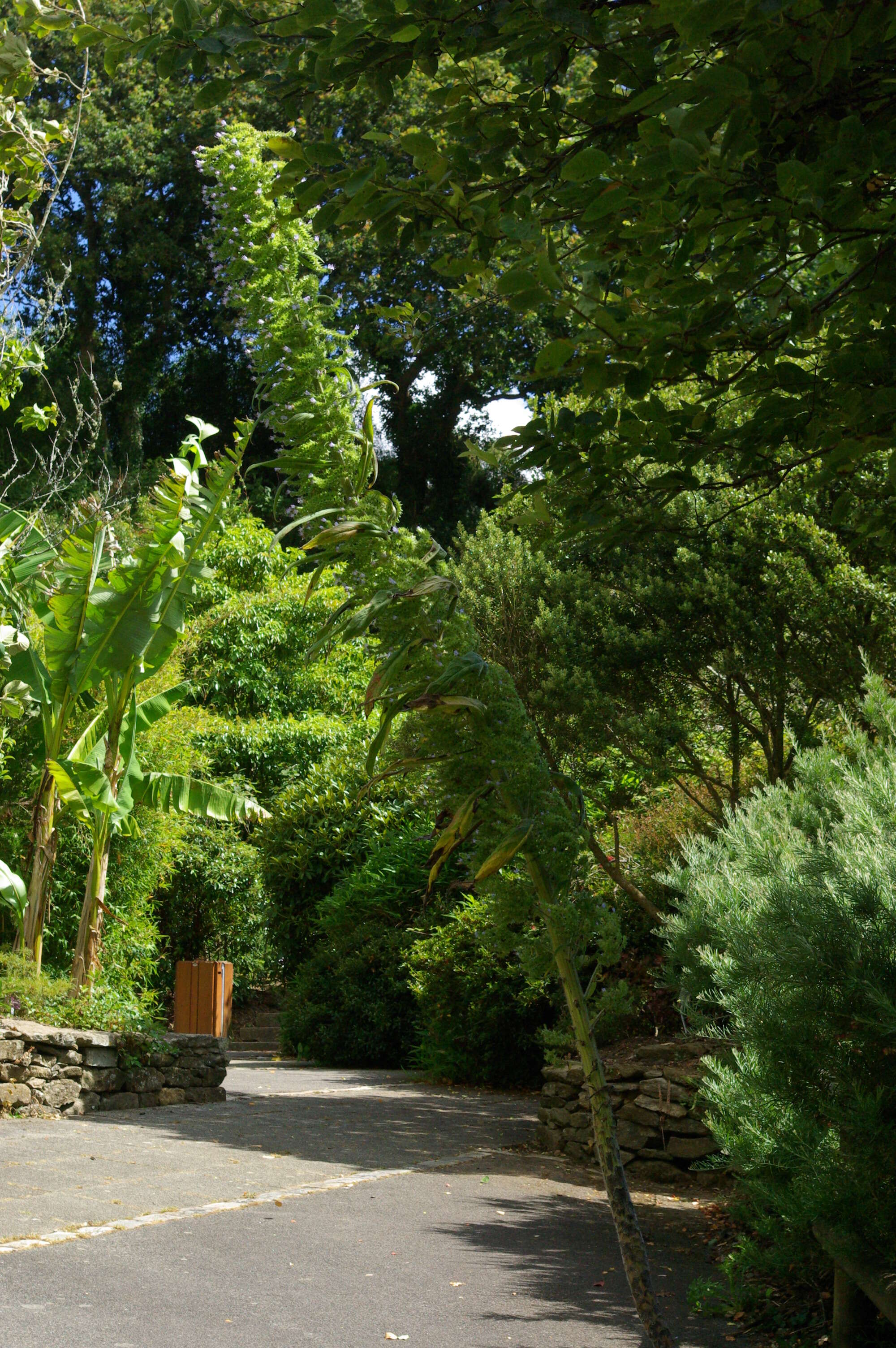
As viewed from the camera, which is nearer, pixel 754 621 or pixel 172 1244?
pixel 172 1244

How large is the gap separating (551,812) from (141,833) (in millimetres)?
8706

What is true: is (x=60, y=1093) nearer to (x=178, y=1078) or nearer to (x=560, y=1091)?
(x=178, y=1078)

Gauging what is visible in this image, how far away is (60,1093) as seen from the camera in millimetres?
8859

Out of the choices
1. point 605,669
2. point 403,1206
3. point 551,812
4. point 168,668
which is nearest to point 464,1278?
point 403,1206

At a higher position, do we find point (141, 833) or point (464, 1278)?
point (141, 833)

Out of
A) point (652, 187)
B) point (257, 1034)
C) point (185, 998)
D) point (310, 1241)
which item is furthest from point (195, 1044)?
point (652, 187)

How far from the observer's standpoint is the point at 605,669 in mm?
10195

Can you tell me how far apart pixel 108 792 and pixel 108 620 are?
1480mm

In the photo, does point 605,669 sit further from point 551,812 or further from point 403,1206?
point 551,812

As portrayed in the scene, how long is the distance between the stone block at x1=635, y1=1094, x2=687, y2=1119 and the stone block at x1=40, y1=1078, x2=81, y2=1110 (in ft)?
15.3

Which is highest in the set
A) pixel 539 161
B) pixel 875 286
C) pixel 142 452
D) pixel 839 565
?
pixel 142 452

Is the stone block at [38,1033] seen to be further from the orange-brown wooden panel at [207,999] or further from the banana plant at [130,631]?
the orange-brown wooden panel at [207,999]

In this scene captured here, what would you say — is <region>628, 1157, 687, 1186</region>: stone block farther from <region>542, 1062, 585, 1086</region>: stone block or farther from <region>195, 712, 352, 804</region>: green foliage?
<region>195, 712, 352, 804</region>: green foliage

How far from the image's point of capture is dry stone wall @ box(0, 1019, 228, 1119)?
8.62 meters
